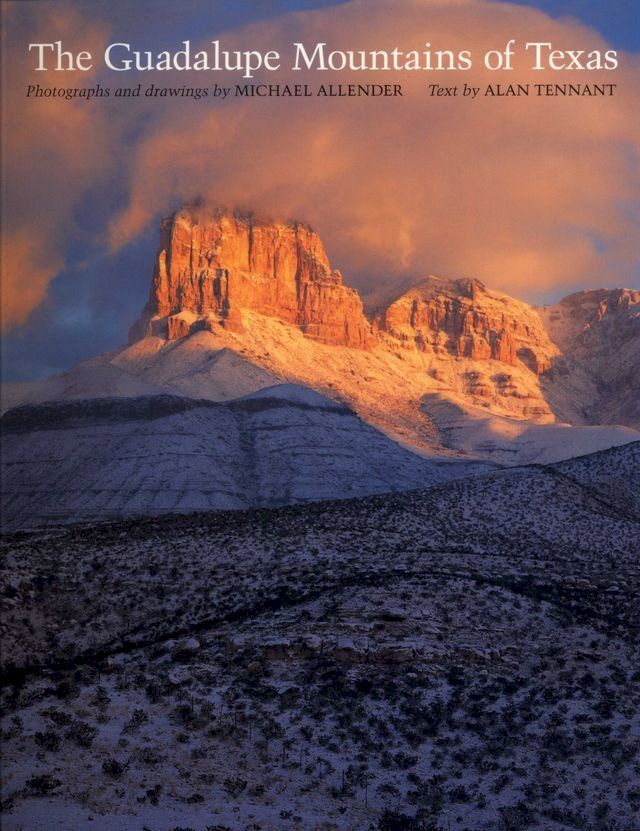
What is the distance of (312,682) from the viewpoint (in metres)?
25.1

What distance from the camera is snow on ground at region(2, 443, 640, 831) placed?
18.9m

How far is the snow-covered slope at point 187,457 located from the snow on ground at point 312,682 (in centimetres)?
5268

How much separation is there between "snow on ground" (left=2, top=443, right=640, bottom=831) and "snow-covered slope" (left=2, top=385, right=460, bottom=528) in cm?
5268

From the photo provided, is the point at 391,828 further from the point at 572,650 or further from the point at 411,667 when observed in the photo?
the point at 572,650

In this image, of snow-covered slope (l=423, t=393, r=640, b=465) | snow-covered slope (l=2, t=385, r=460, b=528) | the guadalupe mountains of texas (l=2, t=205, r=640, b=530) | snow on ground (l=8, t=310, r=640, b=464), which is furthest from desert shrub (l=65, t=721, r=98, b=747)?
snow-covered slope (l=423, t=393, r=640, b=465)

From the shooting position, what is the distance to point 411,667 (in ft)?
86.2

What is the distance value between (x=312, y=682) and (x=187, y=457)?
7637 cm

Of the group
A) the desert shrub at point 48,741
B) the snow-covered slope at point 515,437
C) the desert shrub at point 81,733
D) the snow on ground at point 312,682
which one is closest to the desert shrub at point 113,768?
the snow on ground at point 312,682

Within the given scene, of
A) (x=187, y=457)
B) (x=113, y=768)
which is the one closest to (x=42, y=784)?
(x=113, y=768)

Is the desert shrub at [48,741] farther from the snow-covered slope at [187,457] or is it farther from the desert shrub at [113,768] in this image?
the snow-covered slope at [187,457]

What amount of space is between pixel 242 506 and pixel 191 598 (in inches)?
2459

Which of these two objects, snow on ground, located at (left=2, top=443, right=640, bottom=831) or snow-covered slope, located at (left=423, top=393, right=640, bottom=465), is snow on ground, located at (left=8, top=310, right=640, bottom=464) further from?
snow on ground, located at (left=2, top=443, right=640, bottom=831)

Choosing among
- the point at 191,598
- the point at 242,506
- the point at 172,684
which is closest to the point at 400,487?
the point at 242,506

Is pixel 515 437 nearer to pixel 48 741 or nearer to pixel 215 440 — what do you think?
pixel 215 440
